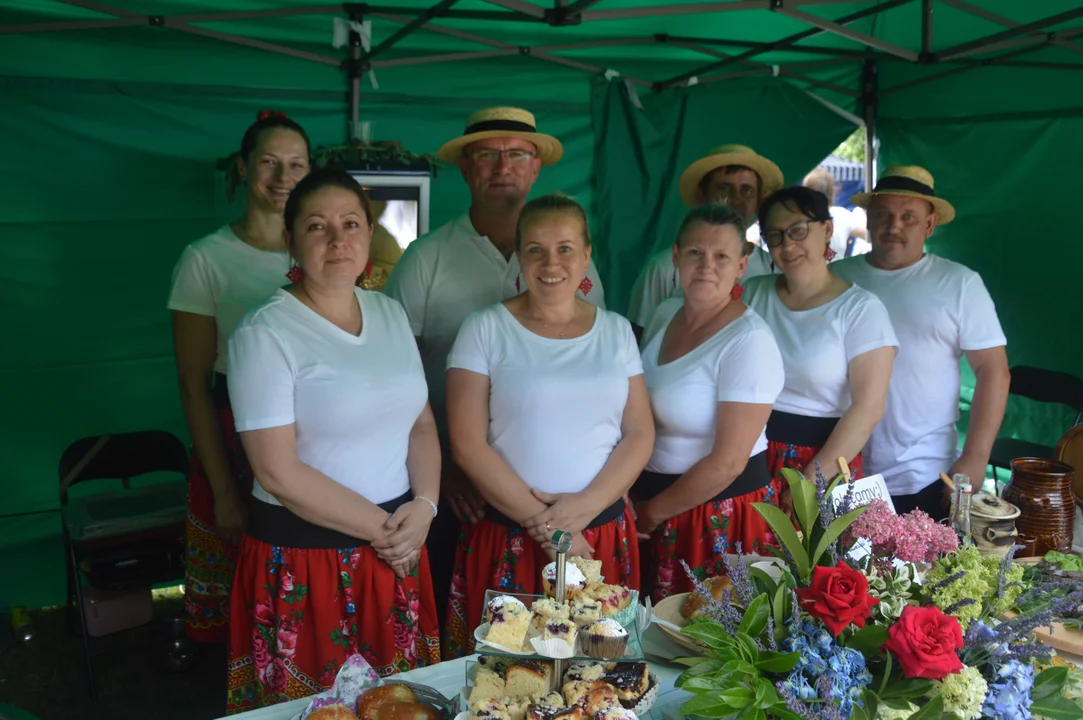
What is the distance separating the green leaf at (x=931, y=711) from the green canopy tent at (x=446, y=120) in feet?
7.62

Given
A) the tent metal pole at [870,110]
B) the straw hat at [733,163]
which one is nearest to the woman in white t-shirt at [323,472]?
the straw hat at [733,163]

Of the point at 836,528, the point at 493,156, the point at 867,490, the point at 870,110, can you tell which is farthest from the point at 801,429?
the point at 870,110

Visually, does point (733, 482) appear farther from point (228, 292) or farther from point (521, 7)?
point (521, 7)

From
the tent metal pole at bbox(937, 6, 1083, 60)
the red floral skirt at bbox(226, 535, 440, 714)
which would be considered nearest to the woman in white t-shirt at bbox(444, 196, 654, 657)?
the red floral skirt at bbox(226, 535, 440, 714)

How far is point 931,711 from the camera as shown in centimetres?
127

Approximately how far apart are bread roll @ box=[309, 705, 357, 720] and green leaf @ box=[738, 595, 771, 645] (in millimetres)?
617

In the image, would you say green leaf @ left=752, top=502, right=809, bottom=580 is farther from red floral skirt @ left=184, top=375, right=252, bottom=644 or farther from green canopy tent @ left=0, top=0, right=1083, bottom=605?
green canopy tent @ left=0, top=0, right=1083, bottom=605

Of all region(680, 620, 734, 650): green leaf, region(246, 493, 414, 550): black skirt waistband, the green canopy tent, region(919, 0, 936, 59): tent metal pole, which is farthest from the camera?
region(919, 0, 936, 59): tent metal pole

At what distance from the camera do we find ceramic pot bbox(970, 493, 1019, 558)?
192 centimetres

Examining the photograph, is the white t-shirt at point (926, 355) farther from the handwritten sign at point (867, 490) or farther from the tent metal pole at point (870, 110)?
the tent metal pole at point (870, 110)

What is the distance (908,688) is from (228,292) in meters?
1.97

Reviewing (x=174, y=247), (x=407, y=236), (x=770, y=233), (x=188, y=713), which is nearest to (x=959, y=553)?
(x=770, y=233)

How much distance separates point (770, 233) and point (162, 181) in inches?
98.6

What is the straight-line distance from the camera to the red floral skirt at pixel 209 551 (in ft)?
8.69
